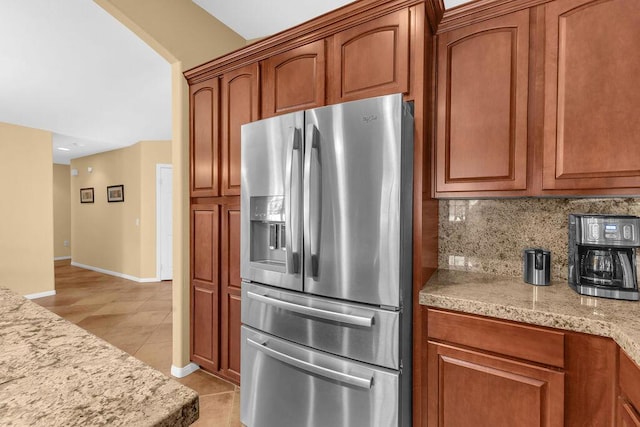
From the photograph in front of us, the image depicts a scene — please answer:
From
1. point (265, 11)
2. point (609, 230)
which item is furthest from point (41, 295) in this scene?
point (609, 230)

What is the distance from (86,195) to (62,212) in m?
1.87

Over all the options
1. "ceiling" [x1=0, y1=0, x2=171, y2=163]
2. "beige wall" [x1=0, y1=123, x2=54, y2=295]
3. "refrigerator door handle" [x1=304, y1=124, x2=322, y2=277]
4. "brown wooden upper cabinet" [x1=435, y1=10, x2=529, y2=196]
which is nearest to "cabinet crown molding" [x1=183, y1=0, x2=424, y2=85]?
"brown wooden upper cabinet" [x1=435, y1=10, x2=529, y2=196]

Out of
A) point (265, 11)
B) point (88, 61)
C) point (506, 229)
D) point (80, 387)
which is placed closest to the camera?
point (80, 387)

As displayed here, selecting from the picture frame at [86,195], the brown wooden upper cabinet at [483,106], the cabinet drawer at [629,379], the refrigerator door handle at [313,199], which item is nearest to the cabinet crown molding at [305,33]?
the brown wooden upper cabinet at [483,106]

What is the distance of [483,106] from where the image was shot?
1.58 meters

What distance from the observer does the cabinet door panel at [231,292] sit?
7.22ft

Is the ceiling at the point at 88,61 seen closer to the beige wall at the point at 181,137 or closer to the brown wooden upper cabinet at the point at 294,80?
the beige wall at the point at 181,137

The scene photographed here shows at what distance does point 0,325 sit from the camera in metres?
0.81

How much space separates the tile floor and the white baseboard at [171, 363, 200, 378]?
0.04m

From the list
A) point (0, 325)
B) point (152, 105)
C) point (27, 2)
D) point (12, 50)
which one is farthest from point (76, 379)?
point (152, 105)

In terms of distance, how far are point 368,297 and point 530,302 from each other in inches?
26.4

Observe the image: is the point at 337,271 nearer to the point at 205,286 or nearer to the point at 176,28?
the point at 205,286

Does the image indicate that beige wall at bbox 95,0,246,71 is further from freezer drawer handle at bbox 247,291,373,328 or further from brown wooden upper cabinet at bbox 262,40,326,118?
freezer drawer handle at bbox 247,291,373,328

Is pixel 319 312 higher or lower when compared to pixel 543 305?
lower
